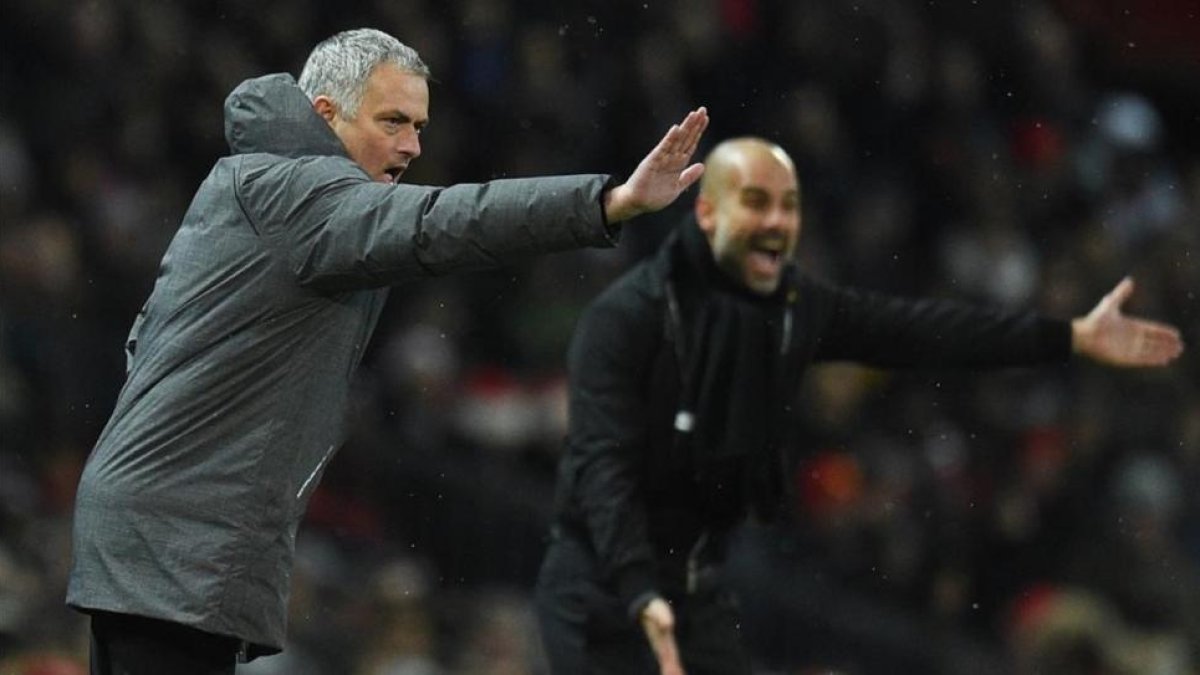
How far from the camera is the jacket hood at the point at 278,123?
3.72m

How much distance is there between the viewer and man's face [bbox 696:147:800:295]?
5.04 metres

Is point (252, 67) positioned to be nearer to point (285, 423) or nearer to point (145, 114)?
point (145, 114)

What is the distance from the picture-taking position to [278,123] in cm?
373

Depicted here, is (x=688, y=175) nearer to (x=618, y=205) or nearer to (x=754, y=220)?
(x=618, y=205)

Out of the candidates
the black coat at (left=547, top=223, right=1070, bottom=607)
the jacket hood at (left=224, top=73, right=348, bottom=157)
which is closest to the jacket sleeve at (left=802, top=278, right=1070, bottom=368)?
the black coat at (left=547, top=223, right=1070, bottom=607)

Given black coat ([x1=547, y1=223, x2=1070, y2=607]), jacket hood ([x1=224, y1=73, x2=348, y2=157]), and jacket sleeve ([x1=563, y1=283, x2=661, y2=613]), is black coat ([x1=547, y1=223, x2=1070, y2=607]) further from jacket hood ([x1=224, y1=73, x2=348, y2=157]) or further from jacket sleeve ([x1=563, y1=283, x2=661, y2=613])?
jacket hood ([x1=224, y1=73, x2=348, y2=157])

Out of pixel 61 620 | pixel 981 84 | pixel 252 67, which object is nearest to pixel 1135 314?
pixel 981 84

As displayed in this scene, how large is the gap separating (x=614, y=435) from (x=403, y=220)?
156cm

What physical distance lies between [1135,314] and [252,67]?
11.5 feet

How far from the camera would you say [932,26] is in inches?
Result: 404

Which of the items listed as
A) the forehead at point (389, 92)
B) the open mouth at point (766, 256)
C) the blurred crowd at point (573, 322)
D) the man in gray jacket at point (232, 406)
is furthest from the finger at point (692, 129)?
the blurred crowd at point (573, 322)

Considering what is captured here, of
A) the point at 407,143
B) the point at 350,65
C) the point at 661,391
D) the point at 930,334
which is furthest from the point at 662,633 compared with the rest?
the point at 350,65

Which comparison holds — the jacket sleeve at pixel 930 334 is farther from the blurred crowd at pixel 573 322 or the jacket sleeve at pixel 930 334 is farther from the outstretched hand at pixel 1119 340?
the blurred crowd at pixel 573 322

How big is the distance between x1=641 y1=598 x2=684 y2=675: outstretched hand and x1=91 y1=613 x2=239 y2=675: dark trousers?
47.1 inches
